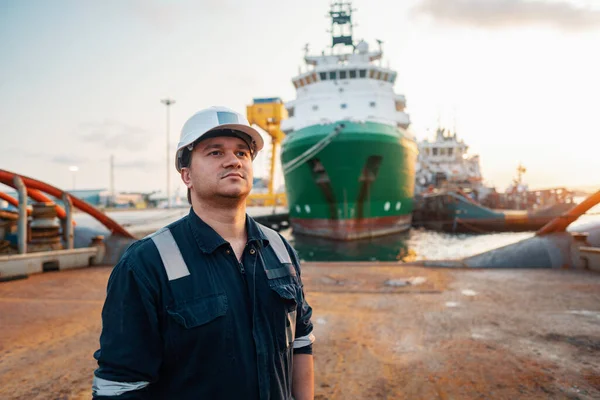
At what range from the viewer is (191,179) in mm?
1607

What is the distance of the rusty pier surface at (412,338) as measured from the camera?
2338 millimetres

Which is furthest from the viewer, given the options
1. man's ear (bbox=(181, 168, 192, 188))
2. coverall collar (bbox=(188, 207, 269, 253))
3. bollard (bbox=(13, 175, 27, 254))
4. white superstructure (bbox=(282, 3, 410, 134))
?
white superstructure (bbox=(282, 3, 410, 134))

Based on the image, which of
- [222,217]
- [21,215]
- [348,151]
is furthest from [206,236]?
[348,151]

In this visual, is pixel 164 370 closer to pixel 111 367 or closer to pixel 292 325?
pixel 111 367

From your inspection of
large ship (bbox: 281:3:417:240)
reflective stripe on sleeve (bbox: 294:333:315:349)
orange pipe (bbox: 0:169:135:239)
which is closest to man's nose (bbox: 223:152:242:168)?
reflective stripe on sleeve (bbox: 294:333:315:349)

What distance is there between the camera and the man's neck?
5.11 feet

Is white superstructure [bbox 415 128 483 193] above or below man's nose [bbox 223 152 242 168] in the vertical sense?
above

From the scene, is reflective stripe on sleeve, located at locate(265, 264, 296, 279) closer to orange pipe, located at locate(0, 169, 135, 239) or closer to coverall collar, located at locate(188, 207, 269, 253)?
coverall collar, located at locate(188, 207, 269, 253)

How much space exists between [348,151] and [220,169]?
15937mm

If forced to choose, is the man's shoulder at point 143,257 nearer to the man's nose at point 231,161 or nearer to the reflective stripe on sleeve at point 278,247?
the man's nose at point 231,161

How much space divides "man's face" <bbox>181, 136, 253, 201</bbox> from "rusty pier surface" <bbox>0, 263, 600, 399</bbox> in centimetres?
149

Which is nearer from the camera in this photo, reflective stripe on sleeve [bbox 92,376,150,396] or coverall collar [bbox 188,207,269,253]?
reflective stripe on sleeve [bbox 92,376,150,396]

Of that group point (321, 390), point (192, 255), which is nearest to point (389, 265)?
point (321, 390)

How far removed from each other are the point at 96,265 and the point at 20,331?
13.5 ft
